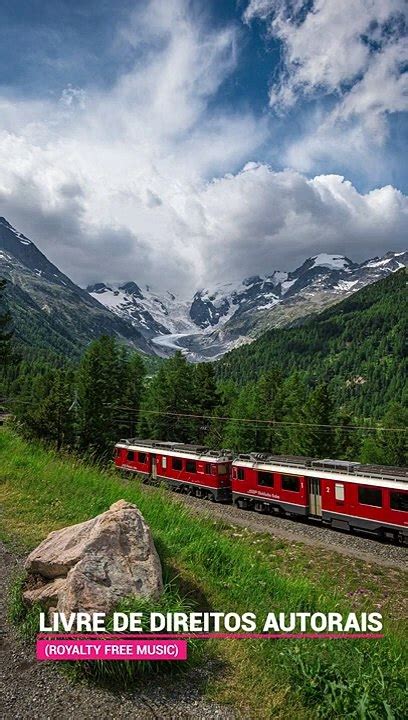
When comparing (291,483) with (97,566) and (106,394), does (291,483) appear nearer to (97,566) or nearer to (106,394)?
(97,566)

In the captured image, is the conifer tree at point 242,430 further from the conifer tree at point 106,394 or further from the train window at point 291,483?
the train window at point 291,483

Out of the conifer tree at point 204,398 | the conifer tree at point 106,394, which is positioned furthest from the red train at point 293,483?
the conifer tree at point 204,398

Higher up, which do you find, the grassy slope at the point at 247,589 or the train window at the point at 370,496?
the grassy slope at the point at 247,589

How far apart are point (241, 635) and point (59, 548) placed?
107 inches

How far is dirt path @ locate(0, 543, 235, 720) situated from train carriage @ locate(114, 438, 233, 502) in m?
25.1

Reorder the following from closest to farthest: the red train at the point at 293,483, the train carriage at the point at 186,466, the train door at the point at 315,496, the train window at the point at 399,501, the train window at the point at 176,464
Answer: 1. the train window at the point at 399,501
2. the red train at the point at 293,483
3. the train door at the point at 315,496
4. the train carriage at the point at 186,466
5. the train window at the point at 176,464

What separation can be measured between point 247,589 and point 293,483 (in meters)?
18.5

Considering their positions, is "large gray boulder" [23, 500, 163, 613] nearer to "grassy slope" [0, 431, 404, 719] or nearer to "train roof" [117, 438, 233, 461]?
"grassy slope" [0, 431, 404, 719]

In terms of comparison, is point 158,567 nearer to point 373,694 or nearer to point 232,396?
point 373,694

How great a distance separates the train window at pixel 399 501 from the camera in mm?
19578

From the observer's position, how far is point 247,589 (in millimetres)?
6957

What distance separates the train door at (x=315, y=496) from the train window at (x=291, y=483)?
2.42 ft

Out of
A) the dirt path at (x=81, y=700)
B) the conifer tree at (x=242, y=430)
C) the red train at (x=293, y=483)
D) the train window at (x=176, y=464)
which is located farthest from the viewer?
the conifer tree at (x=242, y=430)

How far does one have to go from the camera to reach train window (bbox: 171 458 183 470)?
105ft
